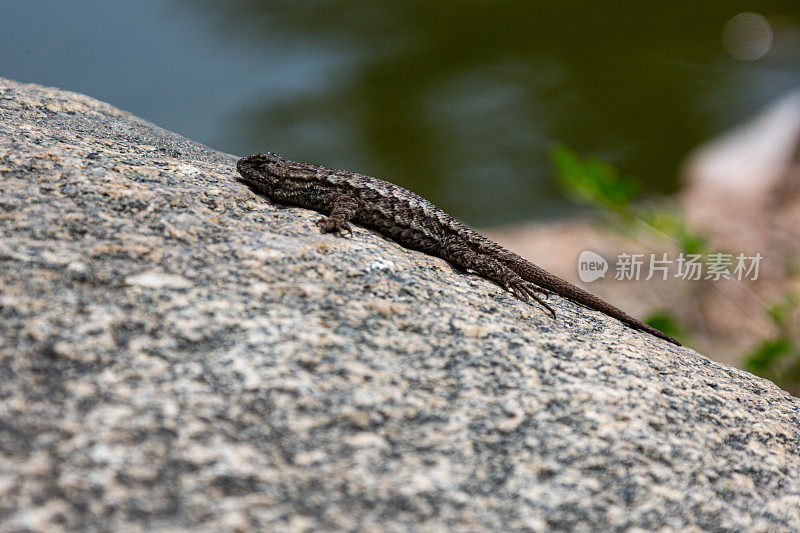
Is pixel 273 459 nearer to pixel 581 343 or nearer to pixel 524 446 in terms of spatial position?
pixel 524 446

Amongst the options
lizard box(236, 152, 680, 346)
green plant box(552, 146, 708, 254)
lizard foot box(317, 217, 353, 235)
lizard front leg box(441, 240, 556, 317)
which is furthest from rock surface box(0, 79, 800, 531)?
green plant box(552, 146, 708, 254)

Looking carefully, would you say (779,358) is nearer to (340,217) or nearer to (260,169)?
(340,217)

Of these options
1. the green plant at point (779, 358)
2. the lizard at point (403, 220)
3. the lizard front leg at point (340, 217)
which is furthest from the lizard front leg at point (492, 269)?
the green plant at point (779, 358)

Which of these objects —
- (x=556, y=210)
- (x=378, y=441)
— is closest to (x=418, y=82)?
(x=556, y=210)

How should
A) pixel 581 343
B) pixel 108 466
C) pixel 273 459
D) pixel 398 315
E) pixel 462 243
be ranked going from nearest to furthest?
1. pixel 108 466
2. pixel 273 459
3. pixel 398 315
4. pixel 581 343
5. pixel 462 243

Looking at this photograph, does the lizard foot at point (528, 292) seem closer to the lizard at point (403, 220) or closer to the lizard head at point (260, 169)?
the lizard at point (403, 220)

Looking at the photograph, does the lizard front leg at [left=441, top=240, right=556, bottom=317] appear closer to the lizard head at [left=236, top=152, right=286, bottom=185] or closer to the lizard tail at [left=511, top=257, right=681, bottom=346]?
the lizard tail at [left=511, top=257, right=681, bottom=346]
